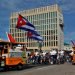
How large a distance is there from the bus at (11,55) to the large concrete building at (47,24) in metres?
137

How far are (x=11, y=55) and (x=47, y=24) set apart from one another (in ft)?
478

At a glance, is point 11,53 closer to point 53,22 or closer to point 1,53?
point 1,53

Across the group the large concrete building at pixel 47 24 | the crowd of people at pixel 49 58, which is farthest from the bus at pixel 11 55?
the large concrete building at pixel 47 24

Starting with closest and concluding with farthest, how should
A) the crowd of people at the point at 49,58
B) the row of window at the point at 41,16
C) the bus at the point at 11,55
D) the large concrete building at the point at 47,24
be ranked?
1. the bus at the point at 11,55
2. the crowd of people at the point at 49,58
3. the large concrete building at the point at 47,24
4. the row of window at the point at 41,16

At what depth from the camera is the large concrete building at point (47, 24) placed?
16312 cm

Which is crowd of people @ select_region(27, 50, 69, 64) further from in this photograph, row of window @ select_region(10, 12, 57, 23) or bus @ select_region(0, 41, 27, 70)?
row of window @ select_region(10, 12, 57, 23)

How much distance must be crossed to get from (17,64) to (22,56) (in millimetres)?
970

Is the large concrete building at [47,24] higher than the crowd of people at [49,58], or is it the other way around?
the large concrete building at [47,24]

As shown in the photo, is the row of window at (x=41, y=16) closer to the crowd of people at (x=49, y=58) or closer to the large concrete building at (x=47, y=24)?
the large concrete building at (x=47, y=24)

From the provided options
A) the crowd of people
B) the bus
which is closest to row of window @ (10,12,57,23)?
the crowd of people

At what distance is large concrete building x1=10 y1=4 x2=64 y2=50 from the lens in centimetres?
16312

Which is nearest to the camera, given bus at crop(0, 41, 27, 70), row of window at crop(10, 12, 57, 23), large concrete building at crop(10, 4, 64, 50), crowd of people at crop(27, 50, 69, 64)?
bus at crop(0, 41, 27, 70)

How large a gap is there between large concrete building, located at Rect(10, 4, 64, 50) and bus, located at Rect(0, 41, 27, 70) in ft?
450

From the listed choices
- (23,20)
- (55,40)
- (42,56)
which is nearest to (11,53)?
(23,20)
